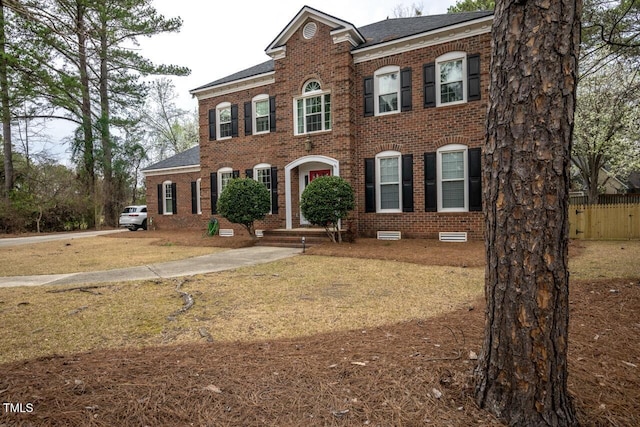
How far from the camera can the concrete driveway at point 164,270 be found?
6.29 metres

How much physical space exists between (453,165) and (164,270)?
856 centimetres

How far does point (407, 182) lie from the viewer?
1124 cm

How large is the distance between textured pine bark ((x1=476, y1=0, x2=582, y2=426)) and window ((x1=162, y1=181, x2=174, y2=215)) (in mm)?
19272

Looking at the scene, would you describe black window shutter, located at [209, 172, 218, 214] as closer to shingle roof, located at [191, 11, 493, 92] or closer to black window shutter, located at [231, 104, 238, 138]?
black window shutter, located at [231, 104, 238, 138]

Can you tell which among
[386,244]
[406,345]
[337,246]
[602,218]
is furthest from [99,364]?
[602,218]

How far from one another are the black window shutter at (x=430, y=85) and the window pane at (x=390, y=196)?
2769mm

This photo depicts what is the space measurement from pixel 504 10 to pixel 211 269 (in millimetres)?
6586

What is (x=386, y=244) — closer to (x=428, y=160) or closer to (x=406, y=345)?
(x=428, y=160)

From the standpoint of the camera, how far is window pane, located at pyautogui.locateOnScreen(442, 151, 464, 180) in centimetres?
1061

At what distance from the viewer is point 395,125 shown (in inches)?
449

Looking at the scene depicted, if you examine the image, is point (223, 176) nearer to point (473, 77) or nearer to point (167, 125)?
point (473, 77)

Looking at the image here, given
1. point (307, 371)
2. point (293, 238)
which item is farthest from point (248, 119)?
point (307, 371)

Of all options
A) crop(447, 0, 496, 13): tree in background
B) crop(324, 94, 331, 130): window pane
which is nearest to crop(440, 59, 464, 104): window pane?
crop(324, 94, 331, 130): window pane

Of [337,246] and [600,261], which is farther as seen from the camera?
[337,246]
